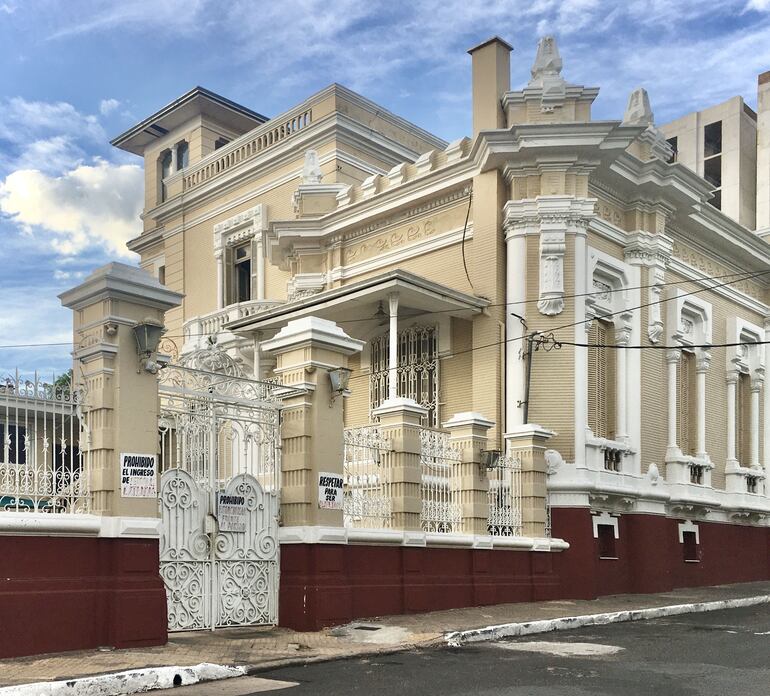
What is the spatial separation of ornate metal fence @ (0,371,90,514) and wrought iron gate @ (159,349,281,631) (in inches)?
38.7

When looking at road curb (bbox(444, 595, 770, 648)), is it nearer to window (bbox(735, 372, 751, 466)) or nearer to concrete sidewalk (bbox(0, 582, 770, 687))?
concrete sidewalk (bbox(0, 582, 770, 687))

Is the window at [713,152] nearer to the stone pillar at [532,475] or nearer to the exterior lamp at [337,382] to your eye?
the stone pillar at [532,475]

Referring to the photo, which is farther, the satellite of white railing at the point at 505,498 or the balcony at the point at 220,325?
the balcony at the point at 220,325

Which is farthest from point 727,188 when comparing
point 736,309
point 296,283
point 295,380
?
point 295,380

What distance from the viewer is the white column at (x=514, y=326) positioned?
1680 centimetres

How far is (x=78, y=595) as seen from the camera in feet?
30.0

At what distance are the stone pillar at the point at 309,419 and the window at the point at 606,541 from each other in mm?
7046

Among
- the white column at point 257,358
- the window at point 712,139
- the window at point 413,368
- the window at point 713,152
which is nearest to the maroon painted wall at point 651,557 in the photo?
the window at point 413,368

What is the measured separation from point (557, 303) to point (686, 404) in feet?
19.7

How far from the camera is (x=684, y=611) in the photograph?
1473 cm

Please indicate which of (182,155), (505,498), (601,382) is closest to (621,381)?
(601,382)

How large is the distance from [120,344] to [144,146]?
2225cm

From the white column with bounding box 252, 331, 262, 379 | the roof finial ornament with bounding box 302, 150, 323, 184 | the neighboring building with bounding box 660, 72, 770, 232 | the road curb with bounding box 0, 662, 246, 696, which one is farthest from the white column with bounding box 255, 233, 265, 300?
the neighboring building with bounding box 660, 72, 770, 232

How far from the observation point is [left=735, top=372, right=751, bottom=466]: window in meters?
23.3
